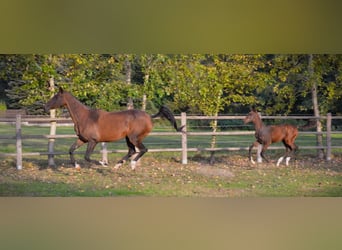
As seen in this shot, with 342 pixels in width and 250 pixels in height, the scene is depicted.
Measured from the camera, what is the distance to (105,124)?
5402mm

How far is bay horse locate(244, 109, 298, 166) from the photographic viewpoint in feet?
18.8

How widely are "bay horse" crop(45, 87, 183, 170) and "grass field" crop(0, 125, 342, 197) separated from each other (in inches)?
5.0

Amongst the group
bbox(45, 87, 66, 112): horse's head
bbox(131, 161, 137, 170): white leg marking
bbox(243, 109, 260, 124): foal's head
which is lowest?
bbox(131, 161, 137, 170): white leg marking

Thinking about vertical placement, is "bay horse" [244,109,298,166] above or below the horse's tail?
below

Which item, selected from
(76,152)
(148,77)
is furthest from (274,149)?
(76,152)

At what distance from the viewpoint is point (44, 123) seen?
18.5 feet

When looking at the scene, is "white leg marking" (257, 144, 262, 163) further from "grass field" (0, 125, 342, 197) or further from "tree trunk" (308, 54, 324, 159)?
"tree trunk" (308, 54, 324, 159)

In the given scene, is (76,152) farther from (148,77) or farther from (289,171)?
(289,171)

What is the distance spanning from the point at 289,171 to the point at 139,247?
268 cm

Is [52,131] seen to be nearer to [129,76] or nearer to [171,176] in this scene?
[129,76]

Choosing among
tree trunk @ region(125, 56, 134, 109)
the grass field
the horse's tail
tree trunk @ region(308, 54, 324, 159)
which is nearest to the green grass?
the grass field

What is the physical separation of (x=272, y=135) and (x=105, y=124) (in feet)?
6.27

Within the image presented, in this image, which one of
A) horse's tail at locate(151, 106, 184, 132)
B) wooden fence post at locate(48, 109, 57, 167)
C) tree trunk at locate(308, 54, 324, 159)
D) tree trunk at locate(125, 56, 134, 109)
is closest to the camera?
horse's tail at locate(151, 106, 184, 132)

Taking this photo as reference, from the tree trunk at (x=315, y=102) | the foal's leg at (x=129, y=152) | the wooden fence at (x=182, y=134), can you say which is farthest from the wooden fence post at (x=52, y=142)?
the tree trunk at (x=315, y=102)
